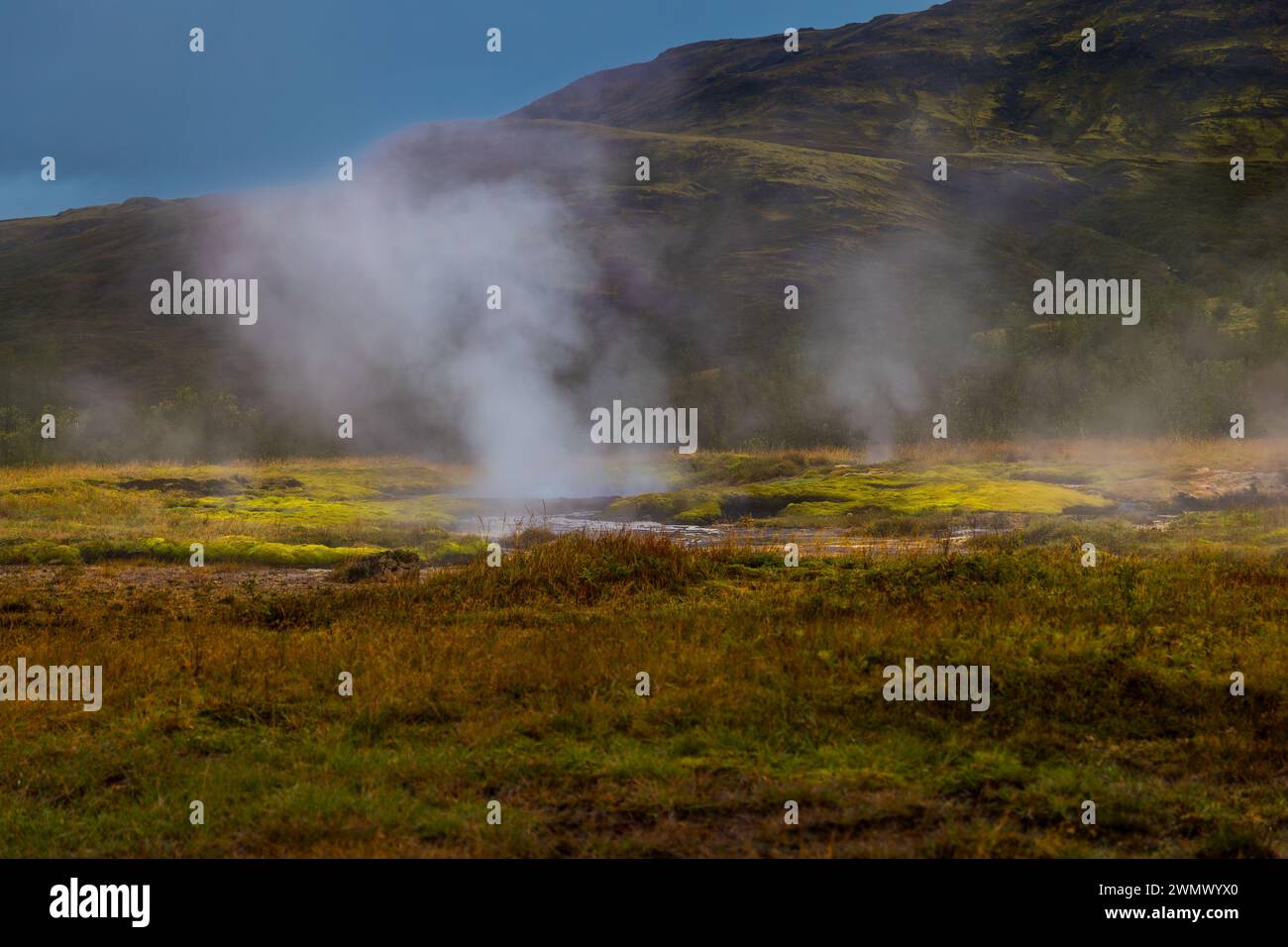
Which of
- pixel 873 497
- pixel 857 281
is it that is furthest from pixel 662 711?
pixel 857 281

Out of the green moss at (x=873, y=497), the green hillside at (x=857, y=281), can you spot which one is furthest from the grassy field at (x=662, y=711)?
the green hillside at (x=857, y=281)

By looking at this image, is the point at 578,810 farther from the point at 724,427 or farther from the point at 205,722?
the point at 724,427

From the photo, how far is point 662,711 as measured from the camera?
1093cm

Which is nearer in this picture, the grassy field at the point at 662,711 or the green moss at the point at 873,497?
the grassy field at the point at 662,711

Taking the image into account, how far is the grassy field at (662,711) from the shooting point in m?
8.27

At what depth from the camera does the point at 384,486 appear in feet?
161

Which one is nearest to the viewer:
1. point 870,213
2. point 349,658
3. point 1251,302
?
point 349,658

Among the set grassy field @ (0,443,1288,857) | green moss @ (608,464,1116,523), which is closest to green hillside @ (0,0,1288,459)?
green moss @ (608,464,1116,523)

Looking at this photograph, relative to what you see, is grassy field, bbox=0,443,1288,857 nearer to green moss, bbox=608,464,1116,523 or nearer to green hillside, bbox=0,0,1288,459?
green moss, bbox=608,464,1116,523

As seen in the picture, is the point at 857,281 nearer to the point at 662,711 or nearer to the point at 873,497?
the point at 873,497

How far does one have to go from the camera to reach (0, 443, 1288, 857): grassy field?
325 inches

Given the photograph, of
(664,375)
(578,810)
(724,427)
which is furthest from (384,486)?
(664,375)

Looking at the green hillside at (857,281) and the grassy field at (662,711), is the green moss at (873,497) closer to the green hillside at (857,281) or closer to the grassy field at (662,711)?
the grassy field at (662,711)

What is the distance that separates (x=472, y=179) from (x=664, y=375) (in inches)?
2077
